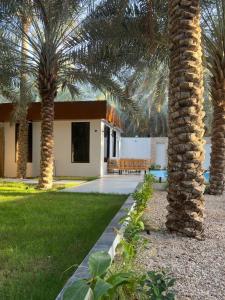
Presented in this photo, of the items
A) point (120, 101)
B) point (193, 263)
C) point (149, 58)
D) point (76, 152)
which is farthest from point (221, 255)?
point (76, 152)

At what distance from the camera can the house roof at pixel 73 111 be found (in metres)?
18.9

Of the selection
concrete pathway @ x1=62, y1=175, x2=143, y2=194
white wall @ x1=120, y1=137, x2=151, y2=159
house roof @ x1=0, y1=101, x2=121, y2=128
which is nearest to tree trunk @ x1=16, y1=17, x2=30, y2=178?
house roof @ x1=0, y1=101, x2=121, y2=128

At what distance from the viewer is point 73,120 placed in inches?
773

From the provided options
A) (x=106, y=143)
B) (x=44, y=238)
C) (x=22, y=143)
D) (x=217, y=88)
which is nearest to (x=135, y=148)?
(x=106, y=143)

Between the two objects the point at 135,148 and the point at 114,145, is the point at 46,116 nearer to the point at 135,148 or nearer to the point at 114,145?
the point at 114,145

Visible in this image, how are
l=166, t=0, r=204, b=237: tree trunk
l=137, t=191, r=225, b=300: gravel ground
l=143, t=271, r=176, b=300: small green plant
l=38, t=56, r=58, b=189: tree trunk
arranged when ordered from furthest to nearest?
1. l=38, t=56, r=58, b=189: tree trunk
2. l=166, t=0, r=204, b=237: tree trunk
3. l=137, t=191, r=225, b=300: gravel ground
4. l=143, t=271, r=176, b=300: small green plant

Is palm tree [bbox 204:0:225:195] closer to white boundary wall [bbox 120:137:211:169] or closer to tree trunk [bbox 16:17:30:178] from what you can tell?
tree trunk [bbox 16:17:30:178]

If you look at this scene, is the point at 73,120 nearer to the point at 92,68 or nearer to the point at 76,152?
the point at 76,152

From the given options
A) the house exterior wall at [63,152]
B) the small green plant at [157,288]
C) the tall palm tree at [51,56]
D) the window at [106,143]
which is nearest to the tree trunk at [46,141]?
the tall palm tree at [51,56]

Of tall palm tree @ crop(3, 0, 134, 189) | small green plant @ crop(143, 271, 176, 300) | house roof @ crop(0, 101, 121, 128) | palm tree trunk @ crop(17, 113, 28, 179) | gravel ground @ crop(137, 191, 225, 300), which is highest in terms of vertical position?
tall palm tree @ crop(3, 0, 134, 189)

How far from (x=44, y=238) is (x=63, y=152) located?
14.3 m

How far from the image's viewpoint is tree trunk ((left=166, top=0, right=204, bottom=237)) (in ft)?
19.5

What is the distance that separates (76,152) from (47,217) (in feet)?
40.9

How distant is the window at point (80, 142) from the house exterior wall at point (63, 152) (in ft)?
0.66
